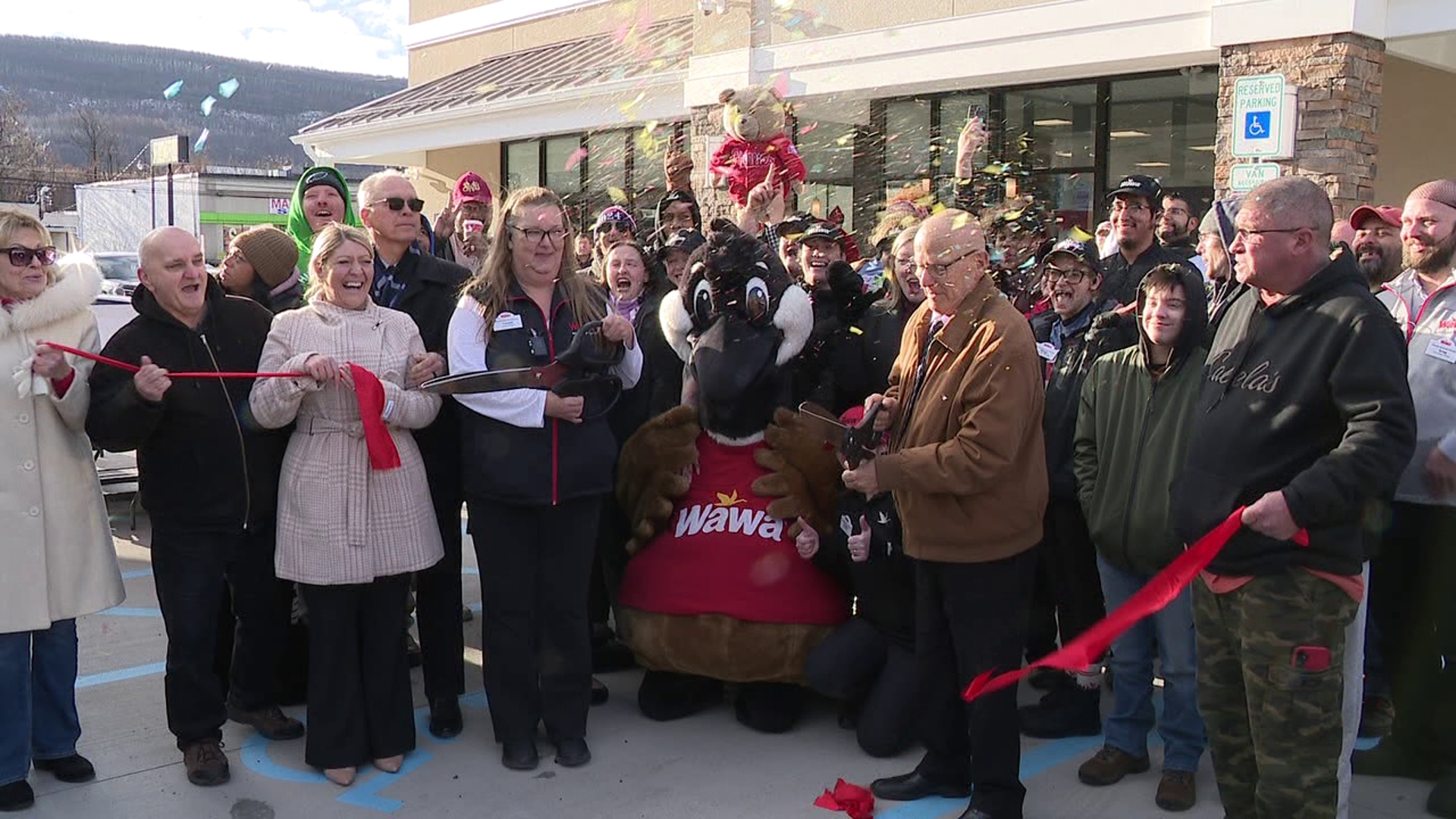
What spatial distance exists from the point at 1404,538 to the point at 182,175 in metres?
47.7

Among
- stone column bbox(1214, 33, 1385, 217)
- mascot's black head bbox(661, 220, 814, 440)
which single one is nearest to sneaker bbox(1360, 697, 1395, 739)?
mascot's black head bbox(661, 220, 814, 440)

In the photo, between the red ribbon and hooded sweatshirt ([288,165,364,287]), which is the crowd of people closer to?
the red ribbon

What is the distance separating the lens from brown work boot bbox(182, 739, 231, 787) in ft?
13.5

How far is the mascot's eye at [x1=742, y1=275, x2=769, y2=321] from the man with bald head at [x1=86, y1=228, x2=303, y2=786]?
181cm

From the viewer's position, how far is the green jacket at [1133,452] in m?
3.95

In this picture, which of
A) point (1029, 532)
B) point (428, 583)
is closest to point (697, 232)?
point (428, 583)

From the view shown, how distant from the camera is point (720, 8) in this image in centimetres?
1143

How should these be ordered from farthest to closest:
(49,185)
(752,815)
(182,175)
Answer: (49,185) → (182,175) → (752,815)

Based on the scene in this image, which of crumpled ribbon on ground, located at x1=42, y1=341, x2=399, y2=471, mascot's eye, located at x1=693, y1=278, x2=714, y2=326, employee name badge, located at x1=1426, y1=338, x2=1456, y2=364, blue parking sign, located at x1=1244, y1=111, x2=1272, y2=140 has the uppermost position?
blue parking sign, located at x1=1244, y1=111, x2=1272, y2=140

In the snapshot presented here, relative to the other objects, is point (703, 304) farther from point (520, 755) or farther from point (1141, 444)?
point (520, 755)

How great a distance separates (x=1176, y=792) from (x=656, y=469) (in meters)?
2.20

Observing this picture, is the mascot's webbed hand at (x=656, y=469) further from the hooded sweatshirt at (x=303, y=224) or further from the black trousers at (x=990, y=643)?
the hooded sweatshirt at (x=303, y=224)

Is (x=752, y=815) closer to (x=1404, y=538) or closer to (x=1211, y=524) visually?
(x=1211, y=524)

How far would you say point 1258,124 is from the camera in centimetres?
912
